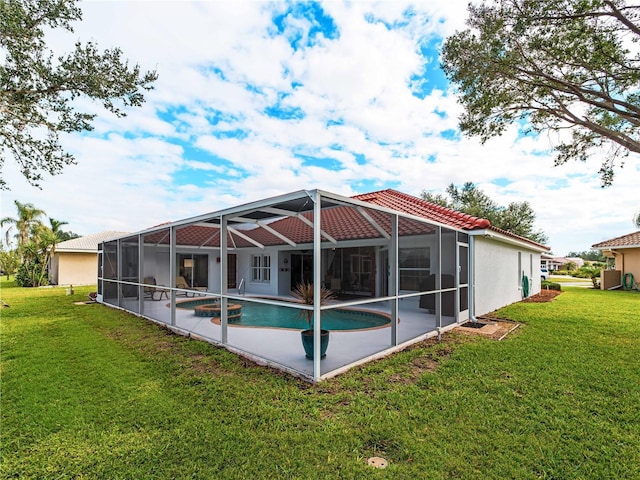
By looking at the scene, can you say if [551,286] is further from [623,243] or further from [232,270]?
[232,270]

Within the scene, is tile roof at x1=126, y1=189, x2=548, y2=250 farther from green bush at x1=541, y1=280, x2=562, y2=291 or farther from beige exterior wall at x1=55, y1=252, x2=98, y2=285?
beige exterior wall at x1=55, y1=252, x2=98, y2=285

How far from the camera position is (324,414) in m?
3.99

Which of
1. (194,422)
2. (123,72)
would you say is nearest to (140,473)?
(194,422)

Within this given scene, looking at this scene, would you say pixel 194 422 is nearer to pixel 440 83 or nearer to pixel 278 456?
pixel 278 456

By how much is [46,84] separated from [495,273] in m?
15.1

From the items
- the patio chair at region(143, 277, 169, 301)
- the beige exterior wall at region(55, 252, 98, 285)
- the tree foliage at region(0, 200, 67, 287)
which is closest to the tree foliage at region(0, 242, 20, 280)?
the tree foliage at region(0, 200, 67, 287)

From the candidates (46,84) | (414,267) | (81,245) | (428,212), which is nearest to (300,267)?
(414,267)

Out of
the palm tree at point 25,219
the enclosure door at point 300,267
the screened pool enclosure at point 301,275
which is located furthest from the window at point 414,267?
the palm tree at point 25,219

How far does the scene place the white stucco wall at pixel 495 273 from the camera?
32.9ft

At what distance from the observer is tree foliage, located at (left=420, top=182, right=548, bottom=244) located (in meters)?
31.5

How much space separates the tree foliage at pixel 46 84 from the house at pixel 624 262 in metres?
26.2

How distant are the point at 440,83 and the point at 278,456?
11.0 meters

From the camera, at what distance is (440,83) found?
10555 mm

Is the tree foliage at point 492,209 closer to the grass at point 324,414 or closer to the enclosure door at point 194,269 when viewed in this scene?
the enclosure door at point 194,269
